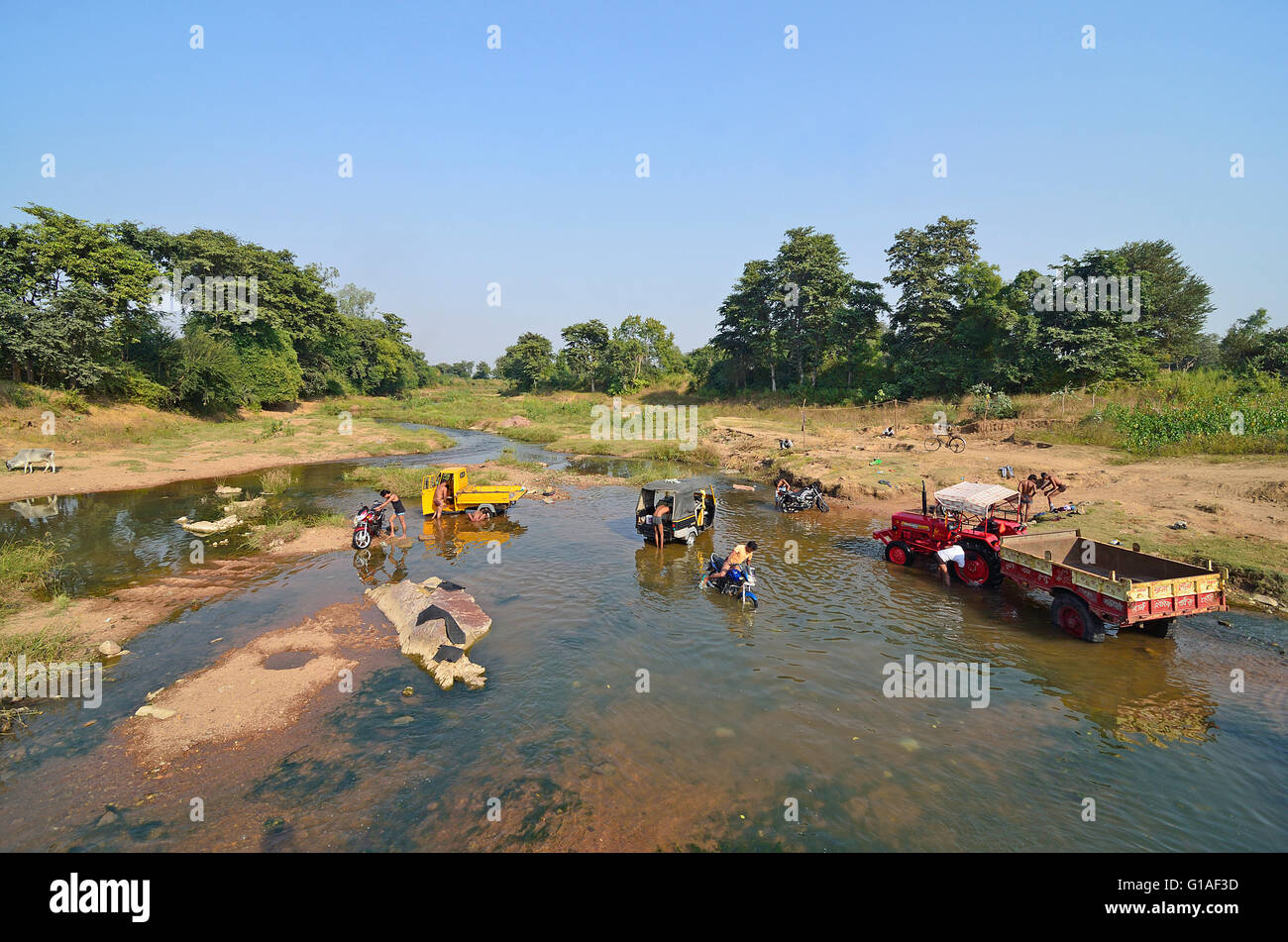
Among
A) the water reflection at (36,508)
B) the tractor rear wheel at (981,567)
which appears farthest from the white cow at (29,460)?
the tractor rear wheel at (981,567)

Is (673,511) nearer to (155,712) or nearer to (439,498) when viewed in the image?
(439,498)

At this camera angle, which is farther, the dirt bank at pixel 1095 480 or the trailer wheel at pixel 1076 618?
the dirt bank at pixel 1095 480

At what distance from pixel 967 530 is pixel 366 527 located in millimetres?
19225

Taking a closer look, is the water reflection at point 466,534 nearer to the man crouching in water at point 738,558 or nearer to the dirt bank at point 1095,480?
the man crouching in water at point 738,558

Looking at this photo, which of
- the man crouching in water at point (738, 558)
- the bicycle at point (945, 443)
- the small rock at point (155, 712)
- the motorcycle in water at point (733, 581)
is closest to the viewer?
the small rock at point (155, 712)

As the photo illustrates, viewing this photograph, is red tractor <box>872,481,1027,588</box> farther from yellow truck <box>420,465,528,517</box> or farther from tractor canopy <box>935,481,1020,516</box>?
yellow truck <box>420,465,528,517</box>

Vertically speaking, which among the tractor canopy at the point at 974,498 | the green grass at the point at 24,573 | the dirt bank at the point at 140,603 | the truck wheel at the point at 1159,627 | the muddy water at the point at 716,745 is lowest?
the muddy water at the point at 716,745

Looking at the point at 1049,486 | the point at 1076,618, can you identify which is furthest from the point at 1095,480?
the point at 1076,618

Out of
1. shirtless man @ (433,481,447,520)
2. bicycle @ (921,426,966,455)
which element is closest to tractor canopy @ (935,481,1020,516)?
bicycle @ (921,426,966,455)

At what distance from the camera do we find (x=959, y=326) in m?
46.0

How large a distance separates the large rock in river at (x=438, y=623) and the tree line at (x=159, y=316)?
3770 cm

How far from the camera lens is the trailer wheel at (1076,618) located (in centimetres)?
1177

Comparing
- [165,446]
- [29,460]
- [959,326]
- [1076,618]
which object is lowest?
[1076,618]
